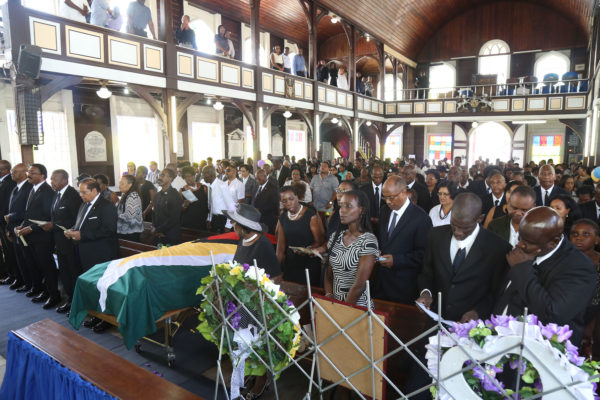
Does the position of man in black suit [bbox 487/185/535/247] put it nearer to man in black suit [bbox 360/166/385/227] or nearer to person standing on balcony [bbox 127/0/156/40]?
man in black suit [bbox 360/166/385/227]

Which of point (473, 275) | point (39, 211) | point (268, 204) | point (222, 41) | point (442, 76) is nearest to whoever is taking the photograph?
point (473, 275)

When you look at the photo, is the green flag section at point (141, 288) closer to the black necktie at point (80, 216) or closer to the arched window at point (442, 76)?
the black necktie at point (80, 216)

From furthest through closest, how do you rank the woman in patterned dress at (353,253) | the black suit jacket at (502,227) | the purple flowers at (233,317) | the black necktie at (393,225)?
the black suit jacket at (502,227) < the black necktie at (393,225) < the woman in patterned dress at (353,253) < the purple flowers at (233,317)

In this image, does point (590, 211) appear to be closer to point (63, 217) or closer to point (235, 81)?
point (63, 217)

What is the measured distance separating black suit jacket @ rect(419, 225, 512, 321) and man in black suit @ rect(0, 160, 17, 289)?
670cm

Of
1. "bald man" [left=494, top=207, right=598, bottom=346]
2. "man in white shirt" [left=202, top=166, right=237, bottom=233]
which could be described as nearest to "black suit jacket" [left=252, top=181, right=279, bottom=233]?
"man in white shirt" [left=202, top=166, right=237, bottom=233]

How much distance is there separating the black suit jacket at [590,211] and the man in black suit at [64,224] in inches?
258

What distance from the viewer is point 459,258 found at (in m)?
2.65

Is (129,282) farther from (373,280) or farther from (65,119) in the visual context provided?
(65,119)

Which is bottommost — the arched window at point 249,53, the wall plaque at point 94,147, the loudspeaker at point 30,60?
the wall plaque at point 94,147

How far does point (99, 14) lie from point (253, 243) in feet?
26.5

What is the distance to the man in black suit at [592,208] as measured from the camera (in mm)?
5043

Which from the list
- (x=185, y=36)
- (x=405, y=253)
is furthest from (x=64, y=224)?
(x=185, y=36)

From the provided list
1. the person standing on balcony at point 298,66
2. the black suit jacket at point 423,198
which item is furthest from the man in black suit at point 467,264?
the person standing on balcony at point 298,66
